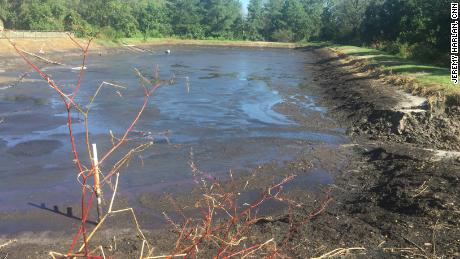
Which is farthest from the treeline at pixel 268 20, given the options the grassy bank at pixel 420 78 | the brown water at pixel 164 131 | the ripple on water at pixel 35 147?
the ripple on water at pixel 35 147

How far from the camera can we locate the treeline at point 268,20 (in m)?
33.8

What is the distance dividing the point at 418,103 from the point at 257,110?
6327 mm

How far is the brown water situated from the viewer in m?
10.6

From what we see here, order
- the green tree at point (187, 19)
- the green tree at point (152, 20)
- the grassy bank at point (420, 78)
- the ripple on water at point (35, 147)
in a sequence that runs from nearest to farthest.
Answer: the ripple on water at point (35, 147) → the grassy bank at point (420, 78) → the green tree at point (152, 20) → the green tree at point (187, 19)

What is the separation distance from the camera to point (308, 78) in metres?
31.8

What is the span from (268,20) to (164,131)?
87.3 metres

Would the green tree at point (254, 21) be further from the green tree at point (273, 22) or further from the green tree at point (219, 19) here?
the green tree at point (219, 19)

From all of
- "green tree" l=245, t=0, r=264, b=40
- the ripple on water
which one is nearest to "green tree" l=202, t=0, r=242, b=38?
"green tree" l=245, t=0, r=264, b=40

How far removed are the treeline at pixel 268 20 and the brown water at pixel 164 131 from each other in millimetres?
10725

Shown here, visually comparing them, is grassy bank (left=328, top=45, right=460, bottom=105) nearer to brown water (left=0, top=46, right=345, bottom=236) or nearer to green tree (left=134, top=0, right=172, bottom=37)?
brown water (left=0, top=46, right=345, bottom=236)

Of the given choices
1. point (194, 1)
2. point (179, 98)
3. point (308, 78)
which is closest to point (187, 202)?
point (179, 98)

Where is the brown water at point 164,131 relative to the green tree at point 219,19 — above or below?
below

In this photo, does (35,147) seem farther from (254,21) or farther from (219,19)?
(254,21)

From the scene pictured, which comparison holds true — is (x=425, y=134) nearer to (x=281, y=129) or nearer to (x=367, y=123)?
(x=367, y=123)
